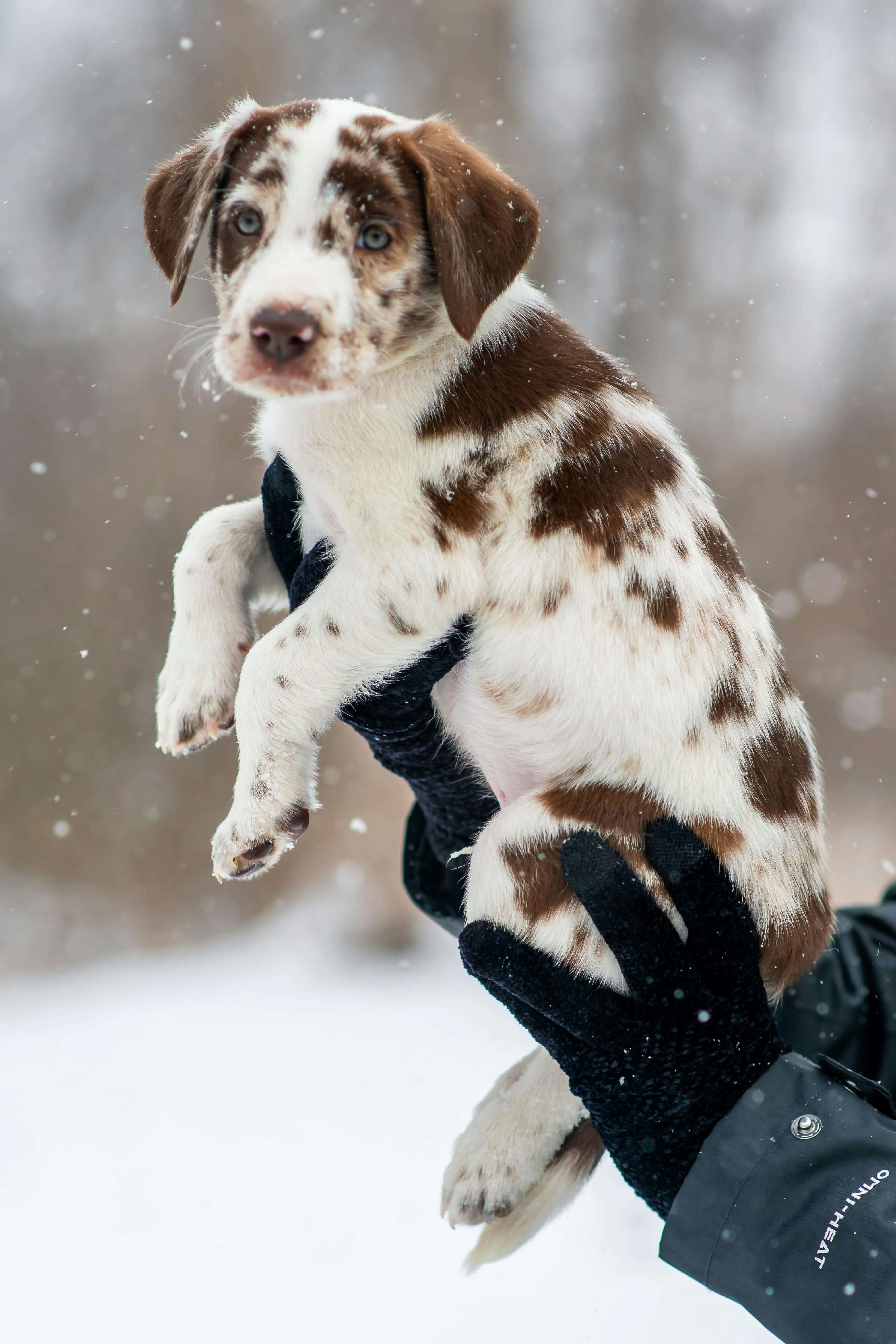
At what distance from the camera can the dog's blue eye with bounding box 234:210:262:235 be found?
2.38 meters

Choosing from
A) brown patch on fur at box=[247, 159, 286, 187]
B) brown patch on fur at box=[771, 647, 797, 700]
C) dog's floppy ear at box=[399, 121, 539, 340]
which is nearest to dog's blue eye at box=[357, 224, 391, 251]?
dog's floppy ear at box=[399, 121, 539, 340]

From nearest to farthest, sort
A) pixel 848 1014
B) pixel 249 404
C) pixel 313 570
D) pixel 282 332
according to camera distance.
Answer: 1. pixel 282 332
2. pixel 313 570
3. pixel 848 1014
4. pixel 249 404

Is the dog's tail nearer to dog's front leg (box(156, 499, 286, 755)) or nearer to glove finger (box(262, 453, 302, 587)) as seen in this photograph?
dog's front leg (box(156, 499, 286, 755))

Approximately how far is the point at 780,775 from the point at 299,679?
122cm

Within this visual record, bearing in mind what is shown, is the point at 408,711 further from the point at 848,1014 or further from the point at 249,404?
the point at 249,404

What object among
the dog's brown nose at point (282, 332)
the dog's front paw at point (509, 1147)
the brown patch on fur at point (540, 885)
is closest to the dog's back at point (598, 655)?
the brown patch on fur at point (540, 885)

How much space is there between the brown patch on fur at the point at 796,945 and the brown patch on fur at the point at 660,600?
2.60 feet

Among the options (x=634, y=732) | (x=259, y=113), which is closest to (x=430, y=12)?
(x=259, y=113)

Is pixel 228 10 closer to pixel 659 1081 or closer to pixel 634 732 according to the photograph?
pixel 634 732

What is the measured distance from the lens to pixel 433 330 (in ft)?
8.18

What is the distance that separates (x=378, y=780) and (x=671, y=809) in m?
4.64

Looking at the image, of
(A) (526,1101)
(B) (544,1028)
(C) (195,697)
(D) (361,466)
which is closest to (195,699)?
(C) (195,697)

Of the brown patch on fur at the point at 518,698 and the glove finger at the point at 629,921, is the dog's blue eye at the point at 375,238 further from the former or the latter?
the glove finger at the point at 629,921

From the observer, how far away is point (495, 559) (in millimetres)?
2461
